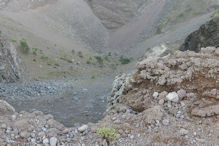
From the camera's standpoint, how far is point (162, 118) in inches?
140

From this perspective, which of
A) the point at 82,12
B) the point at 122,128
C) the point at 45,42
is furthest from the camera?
the point at 82,12

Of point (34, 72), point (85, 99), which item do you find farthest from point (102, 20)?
point (85, 99)

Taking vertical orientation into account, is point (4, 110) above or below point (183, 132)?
above

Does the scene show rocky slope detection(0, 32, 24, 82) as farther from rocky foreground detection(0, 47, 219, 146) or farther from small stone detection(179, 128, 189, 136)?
small stone detection(179, 128, 189, 136)

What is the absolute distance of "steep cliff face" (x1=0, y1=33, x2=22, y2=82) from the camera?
45.0ft

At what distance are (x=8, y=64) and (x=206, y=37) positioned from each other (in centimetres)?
1300

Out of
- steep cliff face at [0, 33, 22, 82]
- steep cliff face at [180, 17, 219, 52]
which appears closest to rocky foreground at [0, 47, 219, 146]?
steep cliff face at [180, 17, 219, 52]

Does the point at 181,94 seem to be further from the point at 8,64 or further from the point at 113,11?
the point at 113,11

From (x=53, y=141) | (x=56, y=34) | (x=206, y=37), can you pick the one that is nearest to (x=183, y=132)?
(x=53, y=141)

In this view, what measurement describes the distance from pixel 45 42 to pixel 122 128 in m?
24.7

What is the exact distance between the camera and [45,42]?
26.4m

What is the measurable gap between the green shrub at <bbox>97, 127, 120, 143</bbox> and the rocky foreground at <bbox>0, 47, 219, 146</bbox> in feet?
0.21

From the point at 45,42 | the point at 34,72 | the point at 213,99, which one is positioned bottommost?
the point at 213,99

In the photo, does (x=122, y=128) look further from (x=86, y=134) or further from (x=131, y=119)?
(x=86, y=134)
